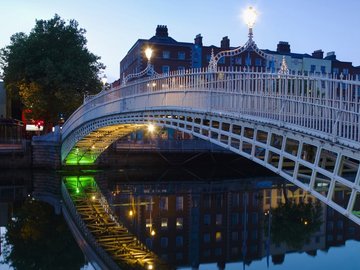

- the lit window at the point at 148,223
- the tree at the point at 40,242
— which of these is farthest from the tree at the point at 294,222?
the tree at the point at 40,242

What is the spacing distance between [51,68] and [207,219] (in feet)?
63.9

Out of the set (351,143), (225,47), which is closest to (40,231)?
(351,143)

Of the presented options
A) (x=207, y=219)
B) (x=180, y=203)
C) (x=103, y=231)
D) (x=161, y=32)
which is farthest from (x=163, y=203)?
(x=161, y=32)

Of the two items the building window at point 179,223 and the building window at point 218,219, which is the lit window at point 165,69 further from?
the building window at point 179,223

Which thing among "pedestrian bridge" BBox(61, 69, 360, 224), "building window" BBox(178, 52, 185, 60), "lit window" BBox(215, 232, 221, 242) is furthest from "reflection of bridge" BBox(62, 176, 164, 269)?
"building window" BBox(178, 52, 185, 60)

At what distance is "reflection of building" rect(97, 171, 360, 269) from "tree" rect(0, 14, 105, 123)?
975cm

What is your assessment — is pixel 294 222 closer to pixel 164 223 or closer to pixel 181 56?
pixel 164 223

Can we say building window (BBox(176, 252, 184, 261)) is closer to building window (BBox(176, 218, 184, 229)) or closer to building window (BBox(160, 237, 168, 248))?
building window (BBox(160, 237, 168, 248))

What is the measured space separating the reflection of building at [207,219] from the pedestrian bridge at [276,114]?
2.47 m

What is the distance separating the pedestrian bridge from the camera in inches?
320

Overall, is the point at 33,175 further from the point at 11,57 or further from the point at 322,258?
the point at 322,258

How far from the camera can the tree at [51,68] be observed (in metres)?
33.2

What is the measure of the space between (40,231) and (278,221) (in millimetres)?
8379

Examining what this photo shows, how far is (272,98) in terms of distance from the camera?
10.3 m
